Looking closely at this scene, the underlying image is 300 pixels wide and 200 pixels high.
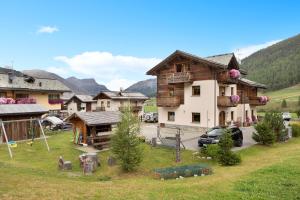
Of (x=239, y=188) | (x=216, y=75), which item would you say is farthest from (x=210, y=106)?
(x=239, y=188)

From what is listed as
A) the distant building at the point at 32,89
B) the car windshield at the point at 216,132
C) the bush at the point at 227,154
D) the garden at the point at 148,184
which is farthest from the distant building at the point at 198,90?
the distant building at the point at 32,89

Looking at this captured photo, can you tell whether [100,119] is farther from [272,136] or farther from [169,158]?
[272,136]

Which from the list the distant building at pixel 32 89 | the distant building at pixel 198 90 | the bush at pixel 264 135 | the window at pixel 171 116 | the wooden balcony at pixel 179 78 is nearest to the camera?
the bush at pixel 264 135

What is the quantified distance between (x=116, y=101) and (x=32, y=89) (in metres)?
18.0

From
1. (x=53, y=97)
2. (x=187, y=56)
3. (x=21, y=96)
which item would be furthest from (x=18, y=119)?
(x=187, y=56)

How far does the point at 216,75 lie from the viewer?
33.4 m

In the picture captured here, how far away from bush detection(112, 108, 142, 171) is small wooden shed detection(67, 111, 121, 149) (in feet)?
19.7

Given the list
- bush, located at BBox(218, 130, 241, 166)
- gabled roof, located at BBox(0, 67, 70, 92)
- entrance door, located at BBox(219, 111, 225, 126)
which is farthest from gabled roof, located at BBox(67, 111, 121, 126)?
gabled roof, located at BBox(0, 67, 70, 92)

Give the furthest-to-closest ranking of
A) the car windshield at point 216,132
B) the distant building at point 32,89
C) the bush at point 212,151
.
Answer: the distant building at point 32,89 < the car windshield at point 216,132 < the bush at point 212,151

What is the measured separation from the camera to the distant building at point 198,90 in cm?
3344

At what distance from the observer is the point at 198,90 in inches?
1390

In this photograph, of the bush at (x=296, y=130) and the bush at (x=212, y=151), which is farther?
the bush at (x=296, y=130)

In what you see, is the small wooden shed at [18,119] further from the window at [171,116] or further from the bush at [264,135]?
the bush at [264,135]

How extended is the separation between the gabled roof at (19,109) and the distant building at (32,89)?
12.6 meters
